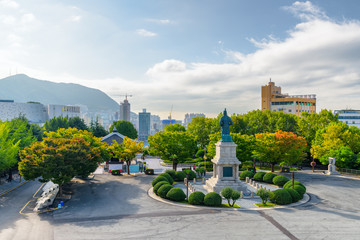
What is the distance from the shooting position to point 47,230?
21734mm

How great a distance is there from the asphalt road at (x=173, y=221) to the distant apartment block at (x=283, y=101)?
313 ft

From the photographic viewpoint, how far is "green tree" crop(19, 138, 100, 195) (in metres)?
29.6

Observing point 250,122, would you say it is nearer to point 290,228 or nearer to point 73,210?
point 290,228

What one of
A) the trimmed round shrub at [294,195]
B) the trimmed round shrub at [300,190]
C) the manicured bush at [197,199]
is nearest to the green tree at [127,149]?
the manicured bush at [197,199]

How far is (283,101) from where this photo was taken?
123500 millimetres

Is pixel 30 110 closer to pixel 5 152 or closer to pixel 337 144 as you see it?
pixel 5 152

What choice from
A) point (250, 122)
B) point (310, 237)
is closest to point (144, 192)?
point (310, 237)

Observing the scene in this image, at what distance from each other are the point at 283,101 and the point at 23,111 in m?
148

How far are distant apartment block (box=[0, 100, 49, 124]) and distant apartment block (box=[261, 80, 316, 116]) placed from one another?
13113 cm

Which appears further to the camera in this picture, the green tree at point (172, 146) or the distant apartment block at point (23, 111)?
the distant apartment block at point (23, 111)

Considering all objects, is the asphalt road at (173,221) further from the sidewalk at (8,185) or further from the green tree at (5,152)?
the green tree at (5,152)

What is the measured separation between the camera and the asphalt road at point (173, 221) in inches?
822

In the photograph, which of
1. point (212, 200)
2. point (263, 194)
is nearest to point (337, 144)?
point (263, 194)

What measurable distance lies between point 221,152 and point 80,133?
87.8 ft
